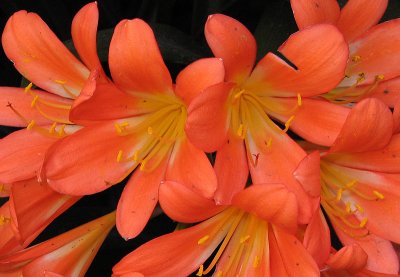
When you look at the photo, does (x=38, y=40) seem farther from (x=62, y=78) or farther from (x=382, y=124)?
(x=382, y=124)

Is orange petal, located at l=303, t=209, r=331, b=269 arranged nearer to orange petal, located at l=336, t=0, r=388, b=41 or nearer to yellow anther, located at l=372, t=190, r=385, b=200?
yellow anther, located at l=372, t=190, r=385, b=200

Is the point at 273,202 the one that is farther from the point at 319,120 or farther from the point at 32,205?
the point at 32,205

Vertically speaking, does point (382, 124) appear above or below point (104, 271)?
above

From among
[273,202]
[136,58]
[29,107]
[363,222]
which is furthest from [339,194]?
[29,107]

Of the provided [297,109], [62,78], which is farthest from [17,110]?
[297,109]

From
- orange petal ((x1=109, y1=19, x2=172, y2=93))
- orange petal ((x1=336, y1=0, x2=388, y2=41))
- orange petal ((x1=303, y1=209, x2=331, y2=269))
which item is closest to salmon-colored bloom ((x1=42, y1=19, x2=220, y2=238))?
orange petal ((x1=109, y1=19, x2=172, y2=93))

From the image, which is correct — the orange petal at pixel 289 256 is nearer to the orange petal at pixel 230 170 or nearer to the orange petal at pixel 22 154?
the orange petal at pixel 230 170
